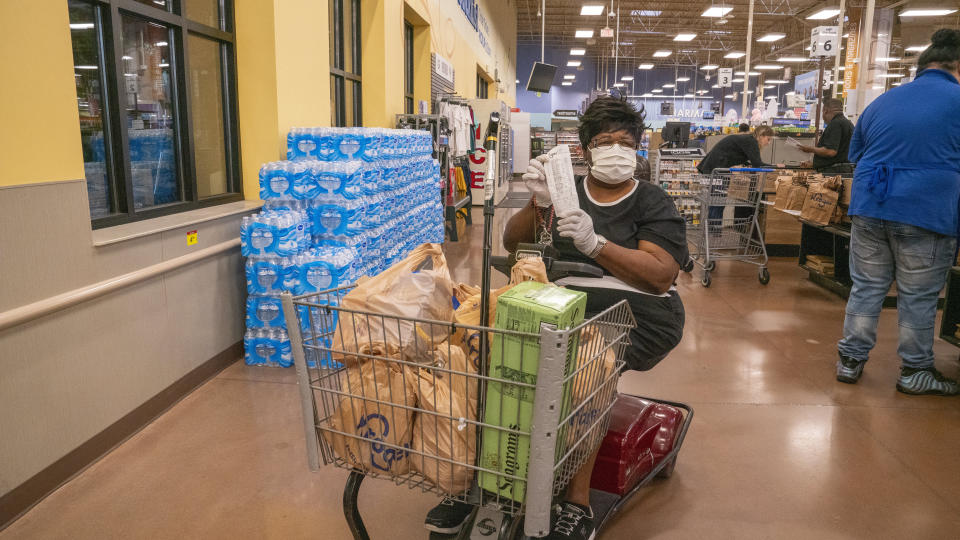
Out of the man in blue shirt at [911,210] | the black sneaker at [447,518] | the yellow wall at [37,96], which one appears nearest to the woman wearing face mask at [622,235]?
the black sneaker at [447,518]

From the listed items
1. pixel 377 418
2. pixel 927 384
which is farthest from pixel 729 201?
pixel 377 418

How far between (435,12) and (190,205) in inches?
281

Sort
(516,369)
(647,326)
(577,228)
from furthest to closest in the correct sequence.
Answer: (647,326) → (577,228) → (516,369)

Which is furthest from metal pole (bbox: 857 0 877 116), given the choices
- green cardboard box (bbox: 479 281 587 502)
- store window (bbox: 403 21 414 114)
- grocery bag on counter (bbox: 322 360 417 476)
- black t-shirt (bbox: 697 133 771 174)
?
grocery bag on counter (bbox: 322 360 417 476)

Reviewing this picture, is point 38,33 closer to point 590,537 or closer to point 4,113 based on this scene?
point 4,113

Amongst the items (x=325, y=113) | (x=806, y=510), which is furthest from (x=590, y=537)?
(x=325, y=113)

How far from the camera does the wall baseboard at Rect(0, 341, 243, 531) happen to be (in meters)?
2.32

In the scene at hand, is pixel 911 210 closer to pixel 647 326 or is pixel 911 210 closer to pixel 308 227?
pixel 647 326

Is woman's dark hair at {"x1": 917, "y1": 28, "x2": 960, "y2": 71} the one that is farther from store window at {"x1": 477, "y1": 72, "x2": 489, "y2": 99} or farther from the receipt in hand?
store window at {"x1": 477, "y1": 72, "x2": 489, "y2": 99}

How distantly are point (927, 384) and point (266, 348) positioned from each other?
3838mm

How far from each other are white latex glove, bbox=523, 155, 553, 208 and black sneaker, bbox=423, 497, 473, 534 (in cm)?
100

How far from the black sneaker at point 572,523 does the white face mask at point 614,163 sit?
108 cm

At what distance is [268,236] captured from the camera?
379 centimetres

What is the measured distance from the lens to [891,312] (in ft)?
17.8
